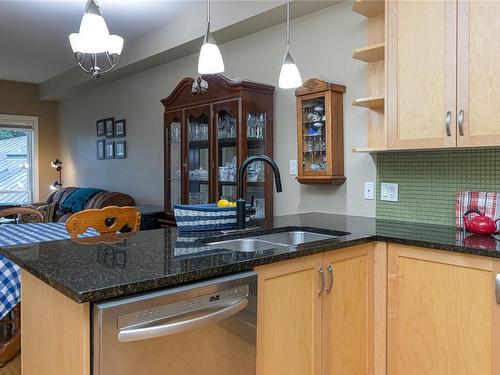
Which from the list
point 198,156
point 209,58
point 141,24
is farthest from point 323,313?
point 141,24

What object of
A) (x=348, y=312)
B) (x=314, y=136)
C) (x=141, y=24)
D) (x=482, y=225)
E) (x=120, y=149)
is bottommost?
(x=348, y=312)

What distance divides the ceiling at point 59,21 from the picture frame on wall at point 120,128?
99 centimetres

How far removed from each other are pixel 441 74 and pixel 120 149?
433 centimetres

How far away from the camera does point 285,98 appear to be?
332 centimetres

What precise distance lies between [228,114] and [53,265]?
214 centimetres

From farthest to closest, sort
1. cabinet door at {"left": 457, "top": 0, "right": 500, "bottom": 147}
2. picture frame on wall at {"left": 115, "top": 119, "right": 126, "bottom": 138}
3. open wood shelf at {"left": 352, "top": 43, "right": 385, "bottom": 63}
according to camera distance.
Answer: picture frame on wall at {"left": 115, "top": 119, "right": 126, "bottom": 138}, open wood shelf at {"left": 352, "top": 43, "right": 385, "bottom": 63}, cabinet door at {"left": 457, "top": 0, "right": 500, "bottom": 147}

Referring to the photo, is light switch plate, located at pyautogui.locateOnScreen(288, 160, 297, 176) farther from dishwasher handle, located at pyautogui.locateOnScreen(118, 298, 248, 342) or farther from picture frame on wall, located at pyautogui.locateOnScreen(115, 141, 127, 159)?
picture frame on wall, located at pyautogui.locateOnScreen(115, 141, 127, 159)

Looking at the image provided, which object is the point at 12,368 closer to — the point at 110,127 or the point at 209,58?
the point at 209,58

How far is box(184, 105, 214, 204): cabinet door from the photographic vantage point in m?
3.48

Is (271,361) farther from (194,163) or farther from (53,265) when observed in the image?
(194,163)

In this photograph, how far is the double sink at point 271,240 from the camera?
2101mm

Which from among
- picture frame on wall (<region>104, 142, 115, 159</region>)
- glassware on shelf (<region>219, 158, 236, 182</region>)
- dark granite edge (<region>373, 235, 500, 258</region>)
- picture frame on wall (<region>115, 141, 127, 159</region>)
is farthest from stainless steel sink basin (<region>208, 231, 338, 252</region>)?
picture frame on wall (<region>104, 142, 115, 159</region>)

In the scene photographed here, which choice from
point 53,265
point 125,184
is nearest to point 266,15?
point 53,265

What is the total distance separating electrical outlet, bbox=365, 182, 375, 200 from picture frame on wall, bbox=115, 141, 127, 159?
141 inches
